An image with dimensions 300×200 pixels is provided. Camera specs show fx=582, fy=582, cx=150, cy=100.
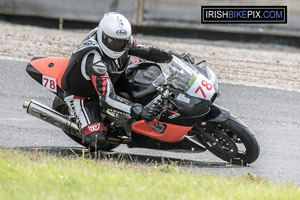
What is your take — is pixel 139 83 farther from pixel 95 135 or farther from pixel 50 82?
pixel 50 82

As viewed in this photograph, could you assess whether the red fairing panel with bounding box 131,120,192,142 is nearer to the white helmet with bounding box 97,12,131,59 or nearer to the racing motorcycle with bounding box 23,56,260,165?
the racing motorcycle with bounding box 23,56,260,165

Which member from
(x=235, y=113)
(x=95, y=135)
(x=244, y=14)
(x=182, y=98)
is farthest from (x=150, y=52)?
(x=244, y=14)

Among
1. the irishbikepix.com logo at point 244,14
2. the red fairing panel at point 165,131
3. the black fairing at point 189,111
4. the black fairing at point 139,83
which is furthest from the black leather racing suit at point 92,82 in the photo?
the irishbikepix.com logo at point 244,14

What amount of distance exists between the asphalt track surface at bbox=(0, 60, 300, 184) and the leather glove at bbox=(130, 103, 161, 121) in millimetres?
753

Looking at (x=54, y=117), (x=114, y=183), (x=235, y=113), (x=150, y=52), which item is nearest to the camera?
(x=114, y=183)

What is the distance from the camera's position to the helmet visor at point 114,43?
6148 millimetres

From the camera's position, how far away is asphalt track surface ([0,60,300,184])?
661 cm

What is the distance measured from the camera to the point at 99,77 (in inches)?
241

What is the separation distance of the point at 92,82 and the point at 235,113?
3.01 meters

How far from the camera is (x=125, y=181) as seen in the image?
4906mm

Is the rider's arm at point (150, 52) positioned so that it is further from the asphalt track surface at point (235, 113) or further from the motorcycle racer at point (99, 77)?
the asphalt track surface at point (235, 113)

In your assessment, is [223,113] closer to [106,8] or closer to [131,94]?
[131,94]

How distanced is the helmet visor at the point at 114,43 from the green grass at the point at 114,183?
125 centimetres

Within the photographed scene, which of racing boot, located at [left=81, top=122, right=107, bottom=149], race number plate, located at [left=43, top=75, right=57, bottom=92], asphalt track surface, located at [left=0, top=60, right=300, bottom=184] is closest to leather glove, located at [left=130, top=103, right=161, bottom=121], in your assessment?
racing boot, located at [left=81, top=122, right=107, bottom=149]
